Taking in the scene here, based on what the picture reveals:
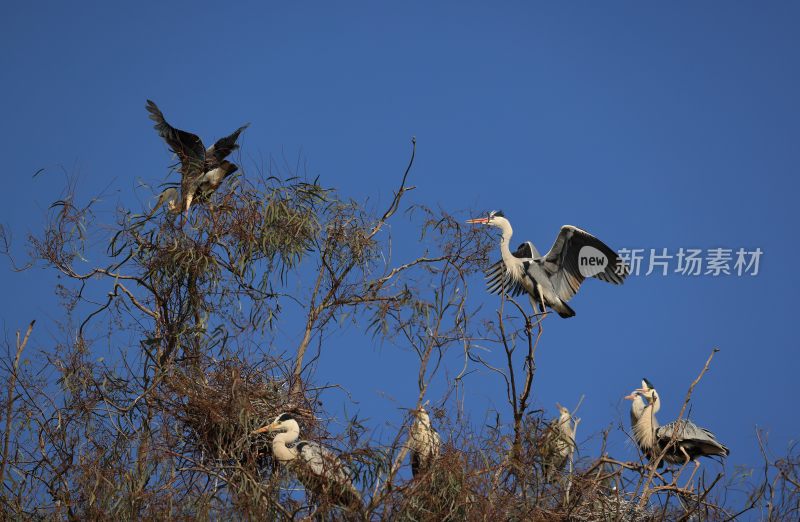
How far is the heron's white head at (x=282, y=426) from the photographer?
7056mm

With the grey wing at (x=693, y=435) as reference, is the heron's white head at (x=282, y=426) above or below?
below

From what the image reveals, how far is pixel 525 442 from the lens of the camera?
6941mm

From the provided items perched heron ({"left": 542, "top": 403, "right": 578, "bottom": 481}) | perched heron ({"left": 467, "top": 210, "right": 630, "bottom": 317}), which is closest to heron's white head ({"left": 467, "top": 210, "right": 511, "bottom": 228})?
perched heron ({"left": 467, "top": 210, "right": 630, "bottom": 317})

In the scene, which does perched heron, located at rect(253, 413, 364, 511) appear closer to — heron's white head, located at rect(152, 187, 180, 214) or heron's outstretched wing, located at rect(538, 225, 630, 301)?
heron's white head, located at rect(152, 187, 180, 214)

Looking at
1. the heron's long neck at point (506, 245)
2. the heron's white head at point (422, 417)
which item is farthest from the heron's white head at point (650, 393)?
the heron's white head at point (422, 417)

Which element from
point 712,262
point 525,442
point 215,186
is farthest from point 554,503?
point 712,262

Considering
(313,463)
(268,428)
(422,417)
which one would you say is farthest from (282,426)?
(422,417)

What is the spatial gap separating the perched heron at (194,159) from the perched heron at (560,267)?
208 cm

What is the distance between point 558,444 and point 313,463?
79.7 inches

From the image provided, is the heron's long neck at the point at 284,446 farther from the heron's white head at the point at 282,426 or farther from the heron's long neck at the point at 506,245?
the heron's long neck at the point at 506,245

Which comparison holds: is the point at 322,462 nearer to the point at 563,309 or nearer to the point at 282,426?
the point at 282,426

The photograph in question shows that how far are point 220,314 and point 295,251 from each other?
2.27 ft

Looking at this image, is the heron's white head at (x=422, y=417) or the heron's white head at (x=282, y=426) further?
the heron's white head at (x=282, y=426)

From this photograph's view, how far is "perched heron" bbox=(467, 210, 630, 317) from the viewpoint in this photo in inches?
365
